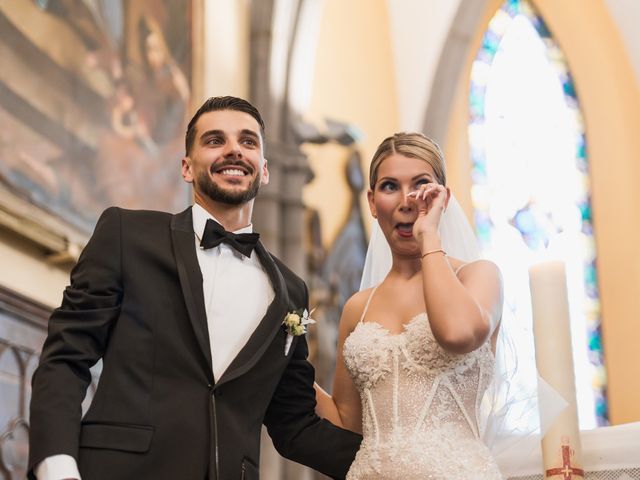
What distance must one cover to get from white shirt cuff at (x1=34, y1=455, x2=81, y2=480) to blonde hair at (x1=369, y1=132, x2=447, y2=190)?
1160 millimetres

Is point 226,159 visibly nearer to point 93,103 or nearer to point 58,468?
point 58,468

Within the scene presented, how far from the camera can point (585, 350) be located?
30.1 ft

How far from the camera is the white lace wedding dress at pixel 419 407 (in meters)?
2.60

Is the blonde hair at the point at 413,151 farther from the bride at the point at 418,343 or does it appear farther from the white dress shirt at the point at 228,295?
the white dress shirt at the point at 228,295

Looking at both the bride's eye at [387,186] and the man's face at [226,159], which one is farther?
the bride's eye at [387,186]

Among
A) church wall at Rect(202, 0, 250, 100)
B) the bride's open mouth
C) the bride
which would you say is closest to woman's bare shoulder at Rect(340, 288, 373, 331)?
the bride

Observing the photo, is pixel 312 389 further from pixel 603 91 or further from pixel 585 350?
pixel 603 91

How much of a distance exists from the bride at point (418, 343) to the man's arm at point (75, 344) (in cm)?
69

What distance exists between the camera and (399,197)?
2.86 m

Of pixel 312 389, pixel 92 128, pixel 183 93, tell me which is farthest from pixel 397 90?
pixel 312 389

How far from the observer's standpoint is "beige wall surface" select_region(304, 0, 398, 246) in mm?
8070

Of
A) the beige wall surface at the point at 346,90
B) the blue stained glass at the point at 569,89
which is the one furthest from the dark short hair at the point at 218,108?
the blue stained glass at the point at 569,89

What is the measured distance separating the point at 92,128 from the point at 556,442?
127 inches

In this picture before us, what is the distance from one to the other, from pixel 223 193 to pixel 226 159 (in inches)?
3.6
